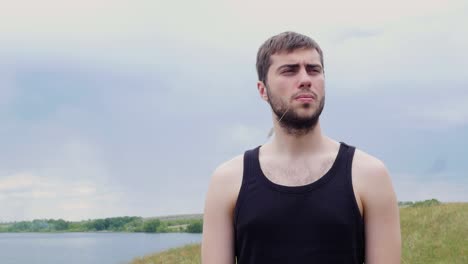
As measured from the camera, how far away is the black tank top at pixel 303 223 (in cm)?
449

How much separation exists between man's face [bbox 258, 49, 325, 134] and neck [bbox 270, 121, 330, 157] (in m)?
0.06

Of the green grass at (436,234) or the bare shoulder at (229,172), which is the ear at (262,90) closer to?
A: the bare shoulder at (229,172)

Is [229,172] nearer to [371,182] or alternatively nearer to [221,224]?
[221,224]

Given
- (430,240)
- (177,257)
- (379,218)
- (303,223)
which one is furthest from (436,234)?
(303,223)

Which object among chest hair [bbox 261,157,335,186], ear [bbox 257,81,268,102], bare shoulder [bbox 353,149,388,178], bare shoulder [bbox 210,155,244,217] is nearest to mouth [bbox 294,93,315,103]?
ear [bbox 257,81,268,102]

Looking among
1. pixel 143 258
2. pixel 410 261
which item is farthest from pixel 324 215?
pixel 143 258

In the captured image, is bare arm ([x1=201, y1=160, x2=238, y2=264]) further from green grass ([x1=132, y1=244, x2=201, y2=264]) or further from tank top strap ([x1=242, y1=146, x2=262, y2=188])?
green grass ([x1=132, y1=244, x2=201, y2=264])

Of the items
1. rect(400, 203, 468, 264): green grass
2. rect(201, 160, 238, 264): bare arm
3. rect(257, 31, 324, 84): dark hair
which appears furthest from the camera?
rect(400, 203, 468, 264): green grass

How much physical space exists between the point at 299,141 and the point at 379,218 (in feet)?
2.92

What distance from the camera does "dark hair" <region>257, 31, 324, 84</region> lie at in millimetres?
4703

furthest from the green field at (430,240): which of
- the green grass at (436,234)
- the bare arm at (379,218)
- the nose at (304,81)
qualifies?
the nose at (304,81)

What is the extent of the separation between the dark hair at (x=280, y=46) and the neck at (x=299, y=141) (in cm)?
49

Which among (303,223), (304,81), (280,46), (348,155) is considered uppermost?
(280,46)

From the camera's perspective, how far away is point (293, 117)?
4.60m
